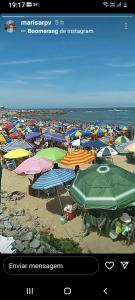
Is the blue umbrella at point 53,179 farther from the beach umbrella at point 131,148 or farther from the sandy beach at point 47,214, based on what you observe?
the beach umbrella at point 131,148

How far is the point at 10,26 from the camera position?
499cm

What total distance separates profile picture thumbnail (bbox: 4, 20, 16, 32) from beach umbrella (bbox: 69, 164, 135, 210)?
16.2ft

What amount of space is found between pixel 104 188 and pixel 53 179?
2776 millimetres

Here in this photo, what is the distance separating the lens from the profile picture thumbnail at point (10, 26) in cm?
496

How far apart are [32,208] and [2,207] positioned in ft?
Answer: 3.52

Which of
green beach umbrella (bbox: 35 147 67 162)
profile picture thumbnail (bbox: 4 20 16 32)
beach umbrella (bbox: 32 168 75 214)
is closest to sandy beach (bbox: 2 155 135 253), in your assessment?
beach umbrella (bbox: 32 168 75 214)

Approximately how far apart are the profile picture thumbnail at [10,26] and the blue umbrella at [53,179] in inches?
265

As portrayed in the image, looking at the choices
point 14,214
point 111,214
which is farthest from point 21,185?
point 111,214

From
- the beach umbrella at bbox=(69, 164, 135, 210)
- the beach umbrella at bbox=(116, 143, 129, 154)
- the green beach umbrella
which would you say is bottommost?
the beach umbrella at bbox=(116, 143, 129, 154)

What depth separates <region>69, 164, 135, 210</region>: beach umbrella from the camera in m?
8.69
